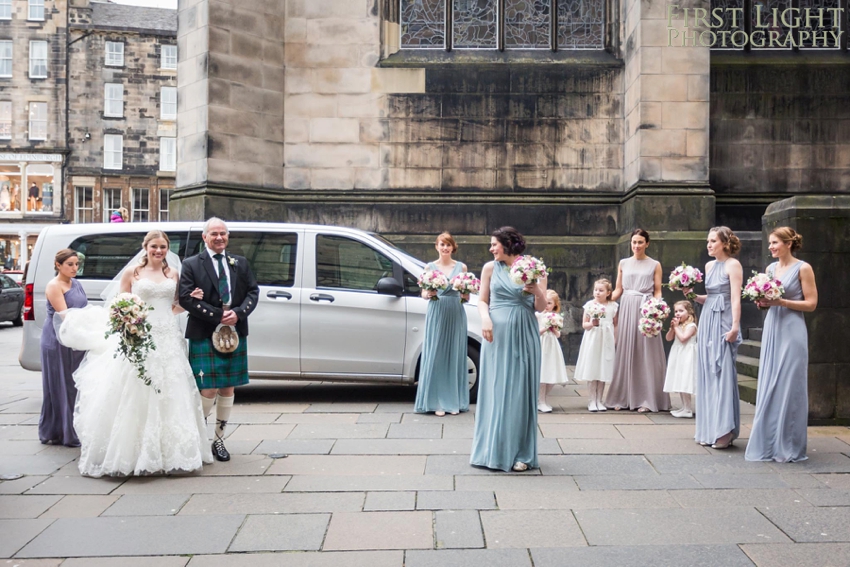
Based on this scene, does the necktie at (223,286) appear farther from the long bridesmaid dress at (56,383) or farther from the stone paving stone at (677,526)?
the stone paving stone at (677,526)

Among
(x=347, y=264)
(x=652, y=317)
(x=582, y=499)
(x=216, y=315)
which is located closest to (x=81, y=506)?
(x=216, y=315)

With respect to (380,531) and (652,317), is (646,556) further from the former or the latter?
(652,317)

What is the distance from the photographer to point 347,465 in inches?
246

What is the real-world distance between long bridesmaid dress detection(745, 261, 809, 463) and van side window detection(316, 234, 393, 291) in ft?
13.7

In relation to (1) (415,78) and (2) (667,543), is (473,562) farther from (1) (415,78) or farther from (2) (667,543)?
(1) (415,78)

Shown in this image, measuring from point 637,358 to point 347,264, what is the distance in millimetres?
3305

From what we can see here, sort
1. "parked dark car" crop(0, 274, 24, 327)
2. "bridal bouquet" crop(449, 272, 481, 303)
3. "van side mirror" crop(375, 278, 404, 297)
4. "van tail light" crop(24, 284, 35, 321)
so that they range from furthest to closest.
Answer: "parked dark car" crop(0, 274, 24, 327)
"van side mirror" crop(375, 278, 404, 297)
"van tail light" crop(24, 284, 35, 321)
"bridal bouquet" crop(449, 272, 481, 303)

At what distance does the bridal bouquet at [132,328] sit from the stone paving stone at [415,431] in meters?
2.32

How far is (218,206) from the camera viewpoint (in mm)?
12453

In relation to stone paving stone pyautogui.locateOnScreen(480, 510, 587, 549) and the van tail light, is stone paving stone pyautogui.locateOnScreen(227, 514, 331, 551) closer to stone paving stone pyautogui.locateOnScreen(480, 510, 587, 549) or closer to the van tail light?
stone paving stone pyautogui.locateOnScreen(480, 510, 587, 549)

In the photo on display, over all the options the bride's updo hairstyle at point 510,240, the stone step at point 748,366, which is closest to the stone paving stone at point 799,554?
the bride's updo hairstyle at point 510,240

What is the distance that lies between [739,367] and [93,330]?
7458mm

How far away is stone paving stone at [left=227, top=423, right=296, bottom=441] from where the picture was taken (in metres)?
7.34

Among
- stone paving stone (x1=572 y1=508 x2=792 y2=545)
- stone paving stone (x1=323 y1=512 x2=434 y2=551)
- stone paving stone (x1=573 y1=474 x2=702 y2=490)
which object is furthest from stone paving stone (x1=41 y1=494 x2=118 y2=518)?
stone paving stone (x1=573 y1=474 x2=702 y2=490)
